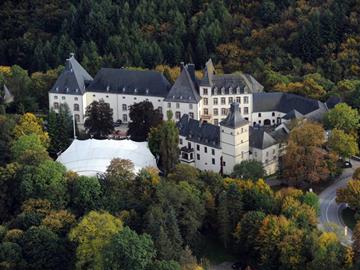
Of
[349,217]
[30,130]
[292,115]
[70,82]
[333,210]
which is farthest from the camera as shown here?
[70,82]

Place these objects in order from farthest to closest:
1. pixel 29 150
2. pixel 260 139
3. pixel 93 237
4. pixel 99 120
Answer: pixel 99 120
pixel 260 139
pixel 29 150
pixel 93 237

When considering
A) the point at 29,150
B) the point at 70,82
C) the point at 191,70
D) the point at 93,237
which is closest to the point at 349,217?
the point at 93,237

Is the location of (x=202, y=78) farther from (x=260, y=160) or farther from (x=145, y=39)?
(x=145, y=39)

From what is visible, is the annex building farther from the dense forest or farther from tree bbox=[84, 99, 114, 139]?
the dense forest

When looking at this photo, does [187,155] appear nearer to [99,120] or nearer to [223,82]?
[223,82]

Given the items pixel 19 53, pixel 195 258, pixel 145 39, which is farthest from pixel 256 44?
pixel 195 258

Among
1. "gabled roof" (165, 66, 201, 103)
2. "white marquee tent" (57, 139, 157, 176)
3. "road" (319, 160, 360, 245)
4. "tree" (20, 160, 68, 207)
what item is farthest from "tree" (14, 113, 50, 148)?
"road" (319, 160, 360, 245)
